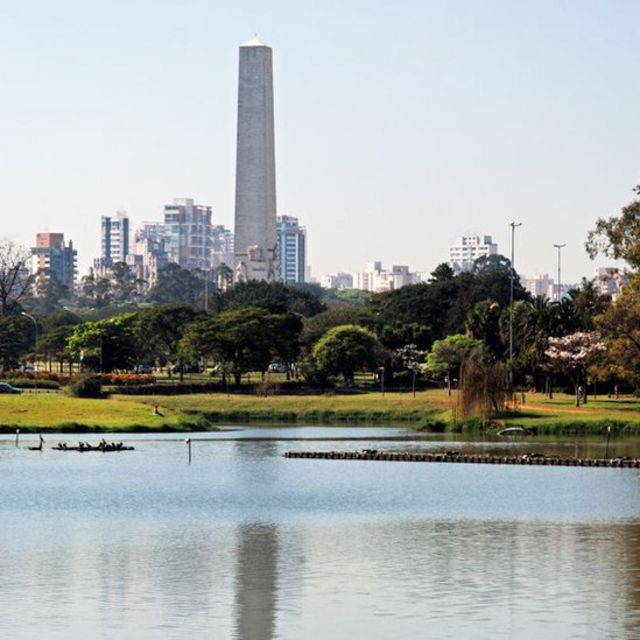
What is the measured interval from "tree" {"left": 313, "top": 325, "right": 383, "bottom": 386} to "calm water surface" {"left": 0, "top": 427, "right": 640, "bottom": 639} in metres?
69.7

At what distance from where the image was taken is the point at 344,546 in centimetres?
5950

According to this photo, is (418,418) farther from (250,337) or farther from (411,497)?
(411,497)

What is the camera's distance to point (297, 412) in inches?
5709

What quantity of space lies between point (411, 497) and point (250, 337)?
9106cm

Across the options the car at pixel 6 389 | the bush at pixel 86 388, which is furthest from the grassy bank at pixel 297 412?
the car at pixel 6 389

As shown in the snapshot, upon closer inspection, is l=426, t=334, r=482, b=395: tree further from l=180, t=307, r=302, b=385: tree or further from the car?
the car

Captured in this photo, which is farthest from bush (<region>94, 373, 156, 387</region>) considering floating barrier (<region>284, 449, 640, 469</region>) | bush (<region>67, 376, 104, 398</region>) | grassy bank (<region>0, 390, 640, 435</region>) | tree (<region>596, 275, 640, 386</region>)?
floating barrier (<region>284, 449, 640, 469</region>)

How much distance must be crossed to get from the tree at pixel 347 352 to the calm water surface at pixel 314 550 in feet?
229

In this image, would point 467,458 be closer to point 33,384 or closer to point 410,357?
point 33,384

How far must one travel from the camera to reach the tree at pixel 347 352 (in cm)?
16462

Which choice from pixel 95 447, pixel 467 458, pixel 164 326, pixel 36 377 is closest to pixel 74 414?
pixel 95 447

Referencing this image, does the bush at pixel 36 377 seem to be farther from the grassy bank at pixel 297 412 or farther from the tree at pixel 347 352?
the tree at pixel 347 352

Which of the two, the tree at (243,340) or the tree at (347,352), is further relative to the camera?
the tree at (243,340)

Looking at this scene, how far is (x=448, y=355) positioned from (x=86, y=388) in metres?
39.5
